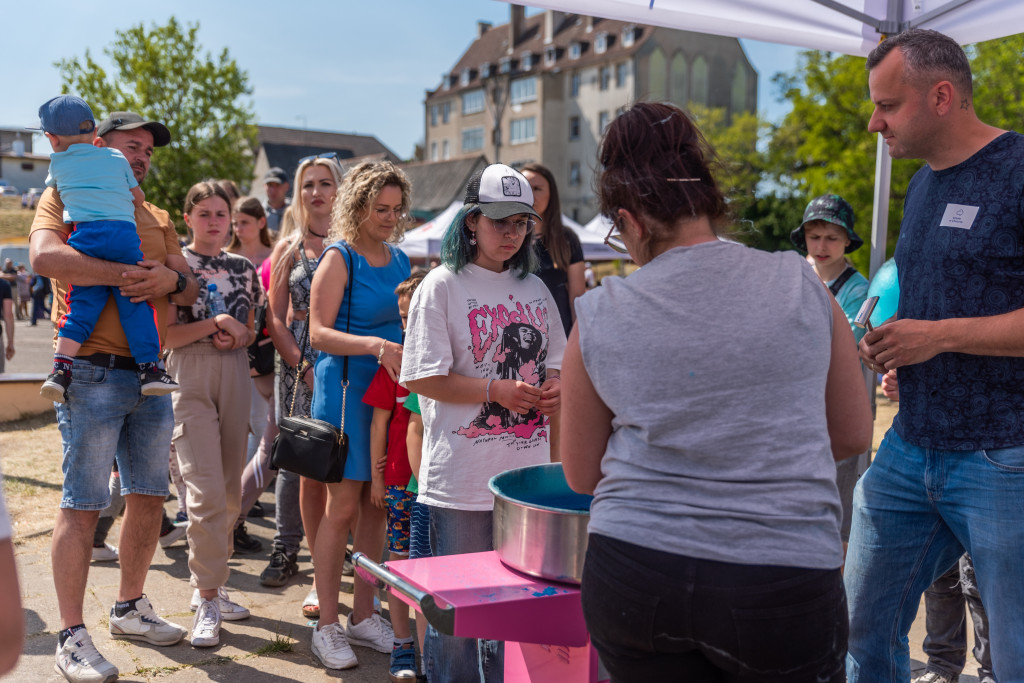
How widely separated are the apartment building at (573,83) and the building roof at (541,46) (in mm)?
81

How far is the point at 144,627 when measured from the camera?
3688 mm

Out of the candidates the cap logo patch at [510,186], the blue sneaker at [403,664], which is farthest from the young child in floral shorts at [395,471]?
the cap logo patch at [510,186]

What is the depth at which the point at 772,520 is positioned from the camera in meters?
1.51

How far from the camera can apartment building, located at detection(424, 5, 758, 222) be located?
5091 centimetres

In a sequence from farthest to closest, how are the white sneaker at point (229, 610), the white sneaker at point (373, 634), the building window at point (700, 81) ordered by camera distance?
the building window at point (700, 81) → the white sneaker at point (229, 610) → the white sneaker at point (373, 634)

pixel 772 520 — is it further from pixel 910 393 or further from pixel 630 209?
pixel 910 393

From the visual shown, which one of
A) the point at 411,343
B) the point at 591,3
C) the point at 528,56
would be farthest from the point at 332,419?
the point at 528,56

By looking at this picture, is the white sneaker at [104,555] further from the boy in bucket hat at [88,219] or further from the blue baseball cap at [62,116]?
the blue baseball cap at [62,116]

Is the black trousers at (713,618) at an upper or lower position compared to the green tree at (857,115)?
lower

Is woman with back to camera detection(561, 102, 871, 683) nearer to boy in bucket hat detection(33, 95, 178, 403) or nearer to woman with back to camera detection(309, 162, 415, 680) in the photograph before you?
woman with back to camera detection(309, 162, 415, 680)

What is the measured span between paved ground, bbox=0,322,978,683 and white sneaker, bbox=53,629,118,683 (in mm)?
106

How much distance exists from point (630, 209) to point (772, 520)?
0.65 meters

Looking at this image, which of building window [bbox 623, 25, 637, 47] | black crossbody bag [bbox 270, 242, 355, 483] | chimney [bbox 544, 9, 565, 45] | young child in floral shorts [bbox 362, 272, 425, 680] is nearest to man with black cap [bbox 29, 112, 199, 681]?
black crossbody bag [bbox 270, 242, 355, 483]

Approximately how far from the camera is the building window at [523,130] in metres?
54.6
